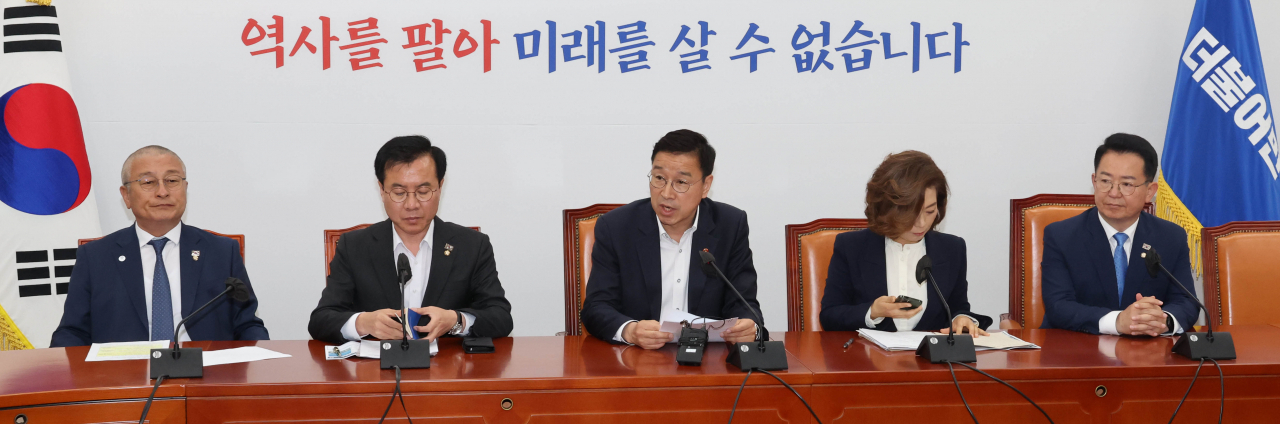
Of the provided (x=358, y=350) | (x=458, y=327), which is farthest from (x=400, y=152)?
(x=358, y=350)

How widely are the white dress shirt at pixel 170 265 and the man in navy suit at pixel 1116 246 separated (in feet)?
8.19

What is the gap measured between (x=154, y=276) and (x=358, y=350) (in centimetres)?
90

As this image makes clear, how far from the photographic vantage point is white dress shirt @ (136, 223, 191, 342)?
2.55m

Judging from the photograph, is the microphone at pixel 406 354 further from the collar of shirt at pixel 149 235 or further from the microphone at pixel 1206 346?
the microphone at pixel 1206 346

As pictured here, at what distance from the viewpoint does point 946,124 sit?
151 inches

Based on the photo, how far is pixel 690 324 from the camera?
2188 mm

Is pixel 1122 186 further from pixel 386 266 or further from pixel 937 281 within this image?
pixel 386 266

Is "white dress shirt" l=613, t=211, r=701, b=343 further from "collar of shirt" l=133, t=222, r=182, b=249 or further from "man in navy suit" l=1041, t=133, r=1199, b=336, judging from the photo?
"collar of shirt" l=133, t=222, r=182, b=249

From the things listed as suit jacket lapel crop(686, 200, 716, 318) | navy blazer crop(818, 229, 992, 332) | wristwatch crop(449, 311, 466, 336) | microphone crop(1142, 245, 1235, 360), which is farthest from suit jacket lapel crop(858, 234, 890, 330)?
wristwatch crop(449, 311, 466, 336)

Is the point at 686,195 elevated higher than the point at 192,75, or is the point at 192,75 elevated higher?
the point at 192,75

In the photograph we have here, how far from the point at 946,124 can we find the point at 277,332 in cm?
292

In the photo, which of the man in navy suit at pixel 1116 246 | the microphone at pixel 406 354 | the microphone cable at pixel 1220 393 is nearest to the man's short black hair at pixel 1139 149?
the man in navy suit at pixel 1116 246

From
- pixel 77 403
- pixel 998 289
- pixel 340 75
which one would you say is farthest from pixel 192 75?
pixel 998 289

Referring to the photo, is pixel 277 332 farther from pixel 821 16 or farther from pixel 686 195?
pixel 821 16
